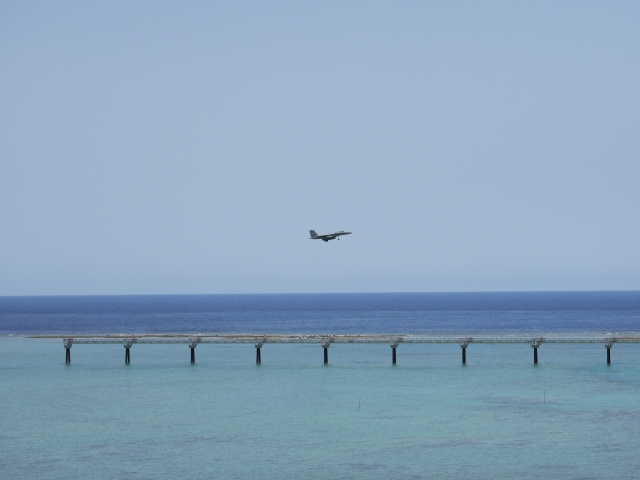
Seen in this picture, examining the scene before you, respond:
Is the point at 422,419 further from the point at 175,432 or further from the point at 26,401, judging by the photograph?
the point at 26,401

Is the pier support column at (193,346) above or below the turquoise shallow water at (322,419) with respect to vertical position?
above

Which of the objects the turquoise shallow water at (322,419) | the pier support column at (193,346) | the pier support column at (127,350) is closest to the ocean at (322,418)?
the turquoise shallow water at (322,419)

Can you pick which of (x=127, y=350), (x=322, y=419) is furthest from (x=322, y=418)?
(x=127, y=350)

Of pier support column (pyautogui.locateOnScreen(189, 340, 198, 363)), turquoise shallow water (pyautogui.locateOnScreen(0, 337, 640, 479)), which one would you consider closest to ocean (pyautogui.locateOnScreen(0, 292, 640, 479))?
turquoise shallow water (pyautogui.locateOnScreen(0, 337, 640, 479))

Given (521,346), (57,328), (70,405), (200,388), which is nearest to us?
(70,405)

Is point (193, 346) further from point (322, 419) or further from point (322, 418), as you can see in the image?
point (322, 419)

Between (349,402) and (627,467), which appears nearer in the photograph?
(627,467)

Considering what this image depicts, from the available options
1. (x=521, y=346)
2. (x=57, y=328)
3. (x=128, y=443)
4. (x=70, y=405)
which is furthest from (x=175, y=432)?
(x=57, y=328)

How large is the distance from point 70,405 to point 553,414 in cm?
3283

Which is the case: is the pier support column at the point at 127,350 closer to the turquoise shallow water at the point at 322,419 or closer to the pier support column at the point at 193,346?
the turquoise shallow water at the point at 322,419

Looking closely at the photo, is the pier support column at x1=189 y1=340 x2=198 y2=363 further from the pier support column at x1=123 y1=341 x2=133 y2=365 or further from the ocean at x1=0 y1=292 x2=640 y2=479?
the pier support column at x1=123 y1=341 x2=133 y2=365

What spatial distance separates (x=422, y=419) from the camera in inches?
2201

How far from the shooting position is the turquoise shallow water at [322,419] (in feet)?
144

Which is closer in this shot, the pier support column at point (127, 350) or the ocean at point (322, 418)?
the ocean at point (322, 418)
